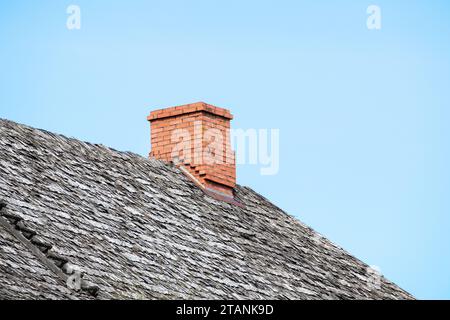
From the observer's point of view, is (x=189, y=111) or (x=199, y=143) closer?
(x=199, y=143)

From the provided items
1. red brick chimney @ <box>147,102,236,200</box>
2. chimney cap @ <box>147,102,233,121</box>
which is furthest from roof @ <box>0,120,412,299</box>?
chimney cap @ <box>147,102,233,121</box>

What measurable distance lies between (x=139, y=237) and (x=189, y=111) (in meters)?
5.70

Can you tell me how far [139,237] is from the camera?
22.1 metres

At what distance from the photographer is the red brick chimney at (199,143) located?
87.8 ft

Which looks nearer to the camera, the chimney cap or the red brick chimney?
the red brick chimney

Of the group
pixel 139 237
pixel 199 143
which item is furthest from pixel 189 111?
pixel 139 237

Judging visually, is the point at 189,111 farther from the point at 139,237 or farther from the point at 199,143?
the point at 139,237

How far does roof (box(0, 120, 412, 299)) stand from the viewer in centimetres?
1944

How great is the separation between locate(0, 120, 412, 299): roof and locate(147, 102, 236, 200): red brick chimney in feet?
1.25

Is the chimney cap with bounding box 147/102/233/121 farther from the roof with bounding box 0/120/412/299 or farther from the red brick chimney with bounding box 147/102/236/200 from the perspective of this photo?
the roof with bounding box 0/120/412/299

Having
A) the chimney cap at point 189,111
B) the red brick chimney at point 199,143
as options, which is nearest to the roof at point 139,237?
the red brick chimney at point 199,143
